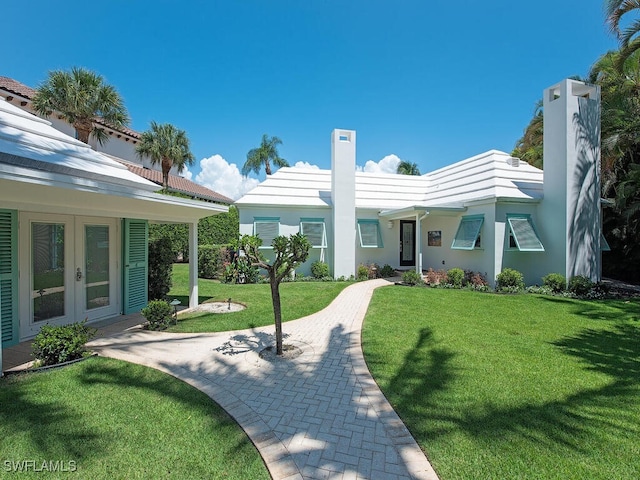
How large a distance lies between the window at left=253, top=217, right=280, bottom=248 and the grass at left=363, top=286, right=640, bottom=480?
9.16 m

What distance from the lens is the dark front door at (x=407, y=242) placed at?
65.7 ft

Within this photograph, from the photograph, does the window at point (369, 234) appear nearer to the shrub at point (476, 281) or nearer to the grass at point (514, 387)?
the shrub at point (476, 281)

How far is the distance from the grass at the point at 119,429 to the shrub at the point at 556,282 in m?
15.4

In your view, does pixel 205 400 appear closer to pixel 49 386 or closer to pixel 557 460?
pixel 49 386

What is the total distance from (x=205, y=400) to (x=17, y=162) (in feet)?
16.8

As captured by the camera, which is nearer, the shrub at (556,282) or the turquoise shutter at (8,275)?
the turquoise shutter at (8,275)

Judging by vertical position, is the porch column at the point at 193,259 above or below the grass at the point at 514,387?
above

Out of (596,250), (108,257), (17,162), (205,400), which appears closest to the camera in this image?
(205,400)

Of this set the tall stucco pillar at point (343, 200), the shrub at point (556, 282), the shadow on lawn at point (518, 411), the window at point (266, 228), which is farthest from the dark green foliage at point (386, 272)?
the shadow on lawn at point (518, 411)

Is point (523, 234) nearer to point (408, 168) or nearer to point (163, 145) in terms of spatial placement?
point (163, 145)

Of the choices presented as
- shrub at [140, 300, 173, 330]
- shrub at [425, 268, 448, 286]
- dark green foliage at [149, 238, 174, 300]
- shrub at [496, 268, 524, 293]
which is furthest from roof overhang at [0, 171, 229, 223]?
shrub at [496, 268, 524, 293]

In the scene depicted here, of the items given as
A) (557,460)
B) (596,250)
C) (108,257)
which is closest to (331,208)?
(108,257)

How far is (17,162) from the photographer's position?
5172 millimetres

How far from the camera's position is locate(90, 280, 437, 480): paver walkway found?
3.49m
